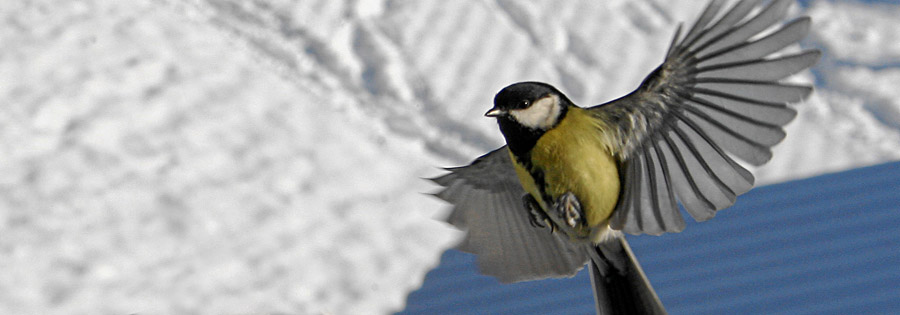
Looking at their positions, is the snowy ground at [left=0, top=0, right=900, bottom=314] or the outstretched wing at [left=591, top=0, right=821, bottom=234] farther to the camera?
the snowy ground at [left=0, top=0, right=900, bottom=314]

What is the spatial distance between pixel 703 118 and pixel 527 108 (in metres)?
0.17

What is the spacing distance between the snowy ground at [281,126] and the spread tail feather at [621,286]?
49cm

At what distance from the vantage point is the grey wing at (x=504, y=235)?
105 centimetres

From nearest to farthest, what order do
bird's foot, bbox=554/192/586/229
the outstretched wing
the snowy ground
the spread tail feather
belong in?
the outstretched wing → bird's foot, bbox=554/192/586/229 → the spread tail feather → the snowy ground

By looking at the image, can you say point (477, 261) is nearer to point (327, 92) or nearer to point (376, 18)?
point (327, 92)

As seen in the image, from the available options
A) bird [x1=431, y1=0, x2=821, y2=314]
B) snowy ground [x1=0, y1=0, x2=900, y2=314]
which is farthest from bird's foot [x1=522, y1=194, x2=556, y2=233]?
snowy ground [x1=0, y1=0, x2=900, y2=314]

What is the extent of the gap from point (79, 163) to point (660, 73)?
134 cm

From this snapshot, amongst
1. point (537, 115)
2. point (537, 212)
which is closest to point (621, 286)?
point (537, 212)

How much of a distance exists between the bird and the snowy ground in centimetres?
58

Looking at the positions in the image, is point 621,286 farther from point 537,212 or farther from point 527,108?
point 527,108

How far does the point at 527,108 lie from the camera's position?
0.89 metres

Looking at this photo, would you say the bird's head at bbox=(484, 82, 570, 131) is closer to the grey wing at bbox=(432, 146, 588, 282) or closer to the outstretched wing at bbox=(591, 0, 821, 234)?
the outstretched wing at bbox=(591, 0, 821, 234)

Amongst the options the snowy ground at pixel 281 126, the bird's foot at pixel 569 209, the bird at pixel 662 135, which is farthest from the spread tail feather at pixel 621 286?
the snowy ground at pixel 281 126

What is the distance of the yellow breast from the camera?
0.88m
